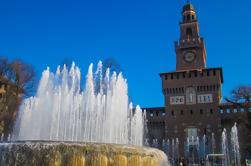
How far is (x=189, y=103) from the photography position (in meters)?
40.8

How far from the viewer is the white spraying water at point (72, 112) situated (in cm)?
1752

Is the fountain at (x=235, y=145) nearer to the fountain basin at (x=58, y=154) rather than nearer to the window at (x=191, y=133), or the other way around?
the window at (x=191, y=133)

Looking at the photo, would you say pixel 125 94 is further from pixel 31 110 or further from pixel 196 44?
pixel 196 44

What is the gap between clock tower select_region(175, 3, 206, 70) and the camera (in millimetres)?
Result: 43903

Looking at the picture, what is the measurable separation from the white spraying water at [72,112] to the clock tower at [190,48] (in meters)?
24.2

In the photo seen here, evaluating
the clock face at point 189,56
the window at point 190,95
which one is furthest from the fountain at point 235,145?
the clock face at point 189,56

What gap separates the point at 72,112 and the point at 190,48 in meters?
28.8

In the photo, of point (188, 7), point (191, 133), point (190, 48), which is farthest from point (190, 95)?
point (188, 7)

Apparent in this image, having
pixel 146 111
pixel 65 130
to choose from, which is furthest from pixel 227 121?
pixel 65 130

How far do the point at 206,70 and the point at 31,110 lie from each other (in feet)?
91.4

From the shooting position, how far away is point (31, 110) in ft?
59.3

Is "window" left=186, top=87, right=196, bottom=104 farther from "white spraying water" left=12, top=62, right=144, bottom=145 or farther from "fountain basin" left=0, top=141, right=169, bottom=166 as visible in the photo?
"fountain basin" left=0, top=141, right=169, bottom=166

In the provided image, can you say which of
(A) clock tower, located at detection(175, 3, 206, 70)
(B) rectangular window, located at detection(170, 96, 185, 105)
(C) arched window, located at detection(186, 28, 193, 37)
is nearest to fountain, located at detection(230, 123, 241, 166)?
(B) rectangular window, located at detection(170, 96, 185, 105)

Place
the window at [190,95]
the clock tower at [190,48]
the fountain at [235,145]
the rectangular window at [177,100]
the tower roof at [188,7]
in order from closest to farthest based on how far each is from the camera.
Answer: the fountain at [235,145], the window at [190,95], the rectangular window at [177,100], the clock tower at [190,48], the tower roof at [188,7]
